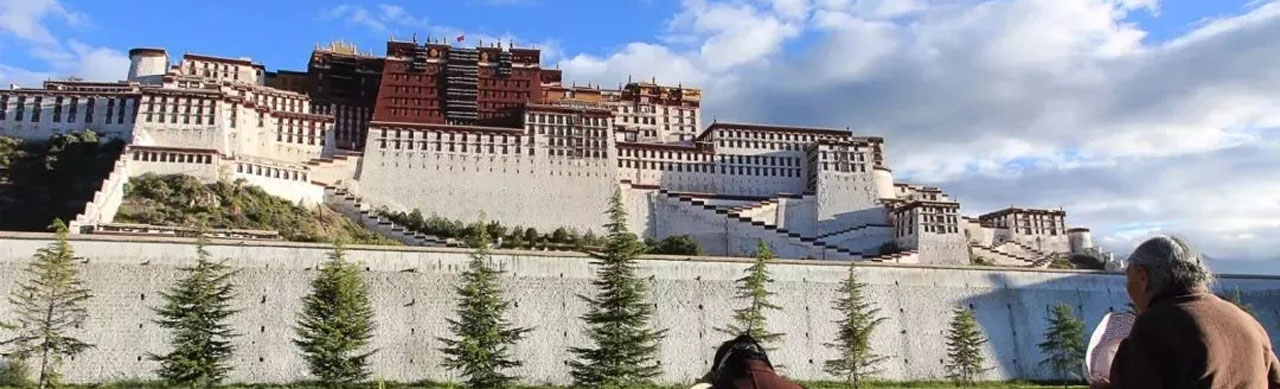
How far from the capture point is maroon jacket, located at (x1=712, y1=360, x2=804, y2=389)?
3.82 m

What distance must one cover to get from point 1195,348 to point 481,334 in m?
25.8

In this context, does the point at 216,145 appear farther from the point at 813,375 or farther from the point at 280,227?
the point at 813,375

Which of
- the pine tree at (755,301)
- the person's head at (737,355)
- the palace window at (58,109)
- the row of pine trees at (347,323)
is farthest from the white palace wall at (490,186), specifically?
the person's head at (737,355)

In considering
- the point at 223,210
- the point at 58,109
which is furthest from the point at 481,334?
the point at 58,109

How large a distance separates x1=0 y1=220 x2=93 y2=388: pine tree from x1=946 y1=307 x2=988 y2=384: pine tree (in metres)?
27.3

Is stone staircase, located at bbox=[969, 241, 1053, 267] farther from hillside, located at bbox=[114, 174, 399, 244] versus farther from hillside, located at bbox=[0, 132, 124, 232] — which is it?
hillside, located at bbox=[0, 132, 124, 232]

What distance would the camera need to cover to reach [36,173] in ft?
172

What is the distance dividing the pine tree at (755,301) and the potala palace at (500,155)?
915 inches

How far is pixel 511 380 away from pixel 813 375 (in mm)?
10650

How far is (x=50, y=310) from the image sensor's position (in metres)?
26.3

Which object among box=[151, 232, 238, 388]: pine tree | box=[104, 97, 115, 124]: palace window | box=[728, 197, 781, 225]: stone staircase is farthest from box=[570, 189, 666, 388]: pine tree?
box=[104, 97, 115, 124]: palace window

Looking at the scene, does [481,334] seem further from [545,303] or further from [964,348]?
[964,348]

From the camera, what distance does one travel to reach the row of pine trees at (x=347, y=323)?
87.7 feet

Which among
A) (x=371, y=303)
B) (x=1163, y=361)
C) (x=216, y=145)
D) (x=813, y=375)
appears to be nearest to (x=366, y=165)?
(x=216, y=145)
